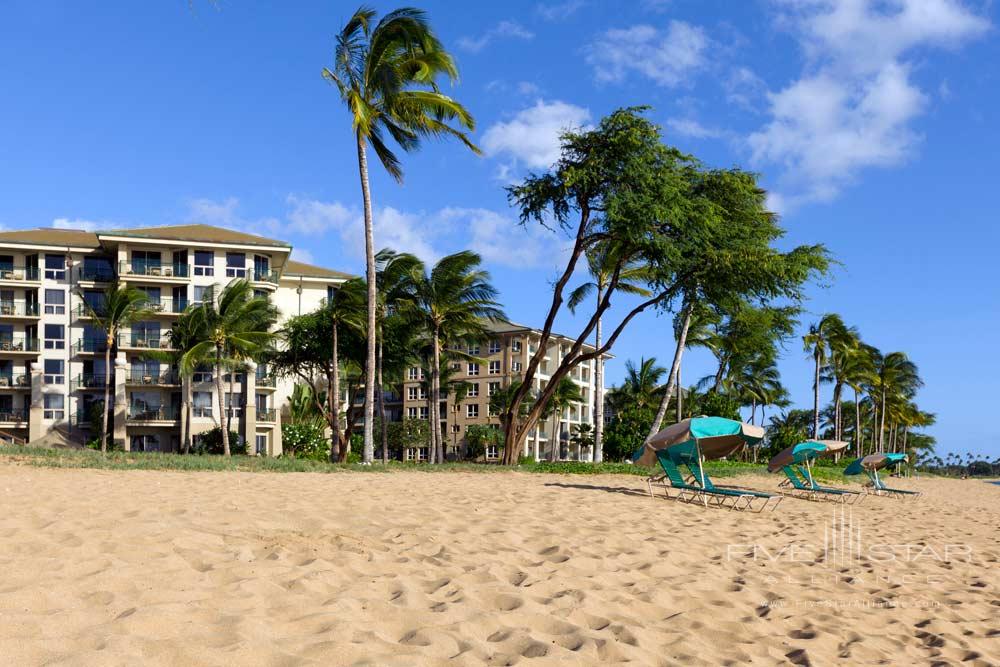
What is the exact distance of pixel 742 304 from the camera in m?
27.8

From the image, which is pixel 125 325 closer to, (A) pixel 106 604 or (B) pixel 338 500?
(B) pixel 338 500

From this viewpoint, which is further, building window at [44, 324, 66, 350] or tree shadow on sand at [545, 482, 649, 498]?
building window at [44, 324, 66, 350]

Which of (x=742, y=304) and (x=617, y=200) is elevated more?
(x=617, y=200)

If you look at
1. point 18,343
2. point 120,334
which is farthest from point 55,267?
point 120,334

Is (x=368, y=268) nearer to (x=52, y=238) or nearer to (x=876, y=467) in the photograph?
(x=876, y=467)

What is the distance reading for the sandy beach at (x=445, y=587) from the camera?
469 cm

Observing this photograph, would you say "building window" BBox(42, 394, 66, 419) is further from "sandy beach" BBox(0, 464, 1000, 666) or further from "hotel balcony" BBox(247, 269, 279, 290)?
"sandy beach" BBox(0, 464, 1000, 666)

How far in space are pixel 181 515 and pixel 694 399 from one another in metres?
55.0

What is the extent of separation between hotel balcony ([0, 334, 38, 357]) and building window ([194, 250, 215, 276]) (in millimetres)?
10615

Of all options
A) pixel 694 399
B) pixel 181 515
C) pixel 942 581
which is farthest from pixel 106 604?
pixel 694 399

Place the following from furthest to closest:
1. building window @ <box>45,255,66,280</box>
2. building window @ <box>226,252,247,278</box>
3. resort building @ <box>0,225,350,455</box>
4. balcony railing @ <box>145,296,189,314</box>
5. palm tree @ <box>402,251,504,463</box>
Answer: building window @ <box>226,252,247,278</box> → building window @ <box>45,255,66,280</box> → balcony railing @ <box>145,296,189,314</box> → resort building @ <box>0,225,350,455</box> → palm tree @ <box>402,251,504,463</box>

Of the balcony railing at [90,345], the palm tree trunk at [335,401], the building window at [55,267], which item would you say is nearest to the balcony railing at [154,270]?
the building window at [55,267]

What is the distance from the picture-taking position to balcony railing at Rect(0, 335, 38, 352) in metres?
49.4

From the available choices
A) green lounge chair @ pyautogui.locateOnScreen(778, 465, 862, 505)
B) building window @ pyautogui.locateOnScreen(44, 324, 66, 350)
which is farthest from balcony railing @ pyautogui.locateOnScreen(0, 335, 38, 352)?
green lounge chair @ pyautogui.locateOnScreen(778, 465, 862, 505)
